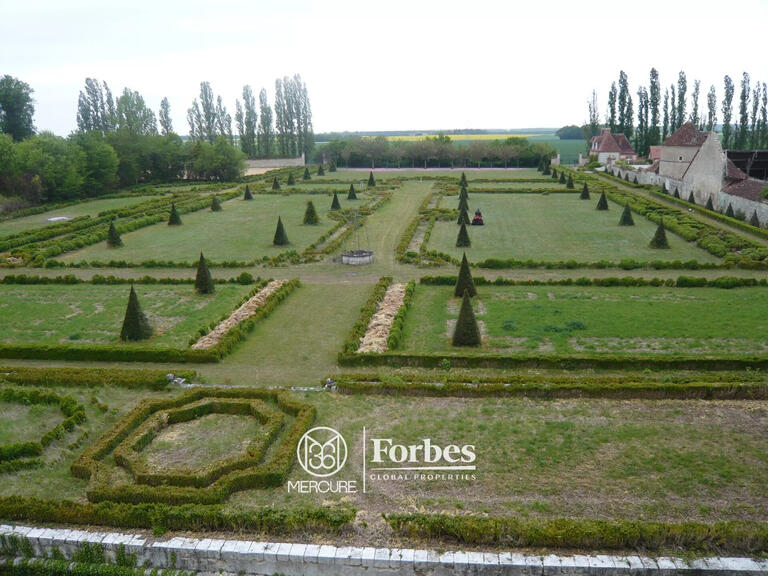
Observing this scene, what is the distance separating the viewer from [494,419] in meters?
14.5

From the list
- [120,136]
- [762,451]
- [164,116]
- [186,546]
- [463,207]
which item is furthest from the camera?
[164,116]

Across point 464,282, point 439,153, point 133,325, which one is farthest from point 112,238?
point 439,153

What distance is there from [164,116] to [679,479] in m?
93.4

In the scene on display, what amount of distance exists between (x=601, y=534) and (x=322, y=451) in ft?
20.2

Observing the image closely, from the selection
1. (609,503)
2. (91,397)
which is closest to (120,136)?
(91,397)

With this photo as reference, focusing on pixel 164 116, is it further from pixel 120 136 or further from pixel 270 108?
pixel 120 136

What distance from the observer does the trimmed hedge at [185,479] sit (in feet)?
37.9

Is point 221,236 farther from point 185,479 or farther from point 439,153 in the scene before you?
point 439,153

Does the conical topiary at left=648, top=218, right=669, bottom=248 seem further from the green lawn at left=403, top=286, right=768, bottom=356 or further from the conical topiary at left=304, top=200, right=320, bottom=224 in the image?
the conical topiary at left=304, top=200, right=320, bottom=224

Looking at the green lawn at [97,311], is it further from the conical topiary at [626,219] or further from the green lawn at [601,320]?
the conical topiary at [626,219]

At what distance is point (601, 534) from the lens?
9.87 metres

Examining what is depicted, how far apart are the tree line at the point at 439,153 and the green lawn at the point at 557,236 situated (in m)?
37.4

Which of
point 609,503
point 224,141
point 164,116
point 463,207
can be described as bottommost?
point 609,503

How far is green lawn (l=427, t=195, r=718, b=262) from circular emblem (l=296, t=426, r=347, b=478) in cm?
1826
